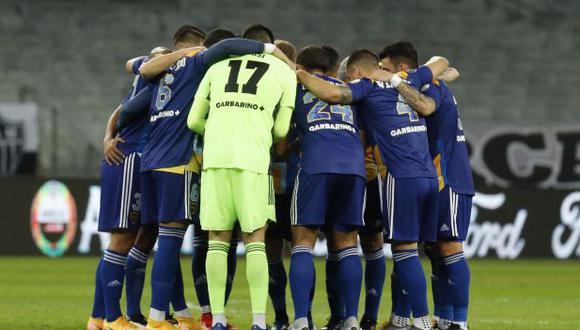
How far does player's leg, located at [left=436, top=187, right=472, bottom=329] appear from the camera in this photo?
9.62 metres

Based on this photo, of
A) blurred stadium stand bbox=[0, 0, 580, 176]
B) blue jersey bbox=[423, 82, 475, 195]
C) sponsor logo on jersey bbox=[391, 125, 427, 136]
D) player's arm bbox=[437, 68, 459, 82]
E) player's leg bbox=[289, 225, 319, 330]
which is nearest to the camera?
player's leg bbox=[289, 225, 319, 330]

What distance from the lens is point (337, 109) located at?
30.8 feet

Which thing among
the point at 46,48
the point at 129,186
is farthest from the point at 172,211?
the point at 46,48

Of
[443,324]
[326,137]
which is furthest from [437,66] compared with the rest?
[443,324]

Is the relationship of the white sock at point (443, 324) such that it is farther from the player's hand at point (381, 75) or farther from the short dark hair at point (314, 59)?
the short dark hair at point (314, 59)

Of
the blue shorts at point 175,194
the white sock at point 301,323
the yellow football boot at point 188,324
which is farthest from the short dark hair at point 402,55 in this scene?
the yellow football boot at point 188,324

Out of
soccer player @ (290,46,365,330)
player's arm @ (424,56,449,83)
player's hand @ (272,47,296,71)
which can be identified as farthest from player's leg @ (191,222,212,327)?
player's arm @ (424,56,449,83)

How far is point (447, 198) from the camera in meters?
9.74

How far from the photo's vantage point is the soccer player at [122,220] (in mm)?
9648

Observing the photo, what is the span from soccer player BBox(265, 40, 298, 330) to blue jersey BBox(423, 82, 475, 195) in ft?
3.75

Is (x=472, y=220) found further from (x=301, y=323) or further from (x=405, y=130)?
(x=301, y=323)

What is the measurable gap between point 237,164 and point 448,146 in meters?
2.04

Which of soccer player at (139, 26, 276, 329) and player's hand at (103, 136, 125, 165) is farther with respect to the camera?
player's hand at (103, 136, 125, 165)

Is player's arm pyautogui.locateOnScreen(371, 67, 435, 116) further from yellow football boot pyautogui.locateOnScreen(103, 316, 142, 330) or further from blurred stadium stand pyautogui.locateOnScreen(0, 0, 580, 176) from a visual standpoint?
blurred stadium stand pyautogui.locateOnScreen(0, 0, 580, 176)
